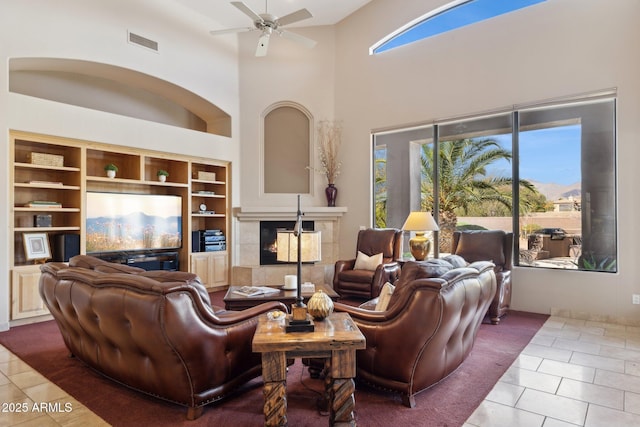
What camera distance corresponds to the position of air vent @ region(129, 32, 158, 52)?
560 centimetres

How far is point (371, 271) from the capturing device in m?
5.51

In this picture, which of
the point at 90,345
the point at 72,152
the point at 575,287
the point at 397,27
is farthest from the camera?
the point at 397,27

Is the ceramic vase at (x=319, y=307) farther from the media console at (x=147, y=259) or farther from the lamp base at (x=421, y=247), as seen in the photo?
the media console at (x=147, y=259)

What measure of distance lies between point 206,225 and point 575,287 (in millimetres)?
5895

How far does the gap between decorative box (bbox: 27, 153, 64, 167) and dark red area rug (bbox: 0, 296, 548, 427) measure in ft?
7.88

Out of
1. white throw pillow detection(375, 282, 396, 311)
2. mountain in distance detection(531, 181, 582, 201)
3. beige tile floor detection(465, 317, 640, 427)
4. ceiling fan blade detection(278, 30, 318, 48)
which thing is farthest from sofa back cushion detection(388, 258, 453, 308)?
ceiling fan blade detection(278, 30, 318, 48)

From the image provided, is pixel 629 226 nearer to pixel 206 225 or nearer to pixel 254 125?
pixel 254 125

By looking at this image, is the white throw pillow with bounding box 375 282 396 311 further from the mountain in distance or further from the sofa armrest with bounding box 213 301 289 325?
the mountain in distance

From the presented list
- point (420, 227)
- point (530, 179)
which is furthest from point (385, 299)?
point (530, 179)

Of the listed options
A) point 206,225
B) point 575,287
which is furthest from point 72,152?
point 575,287

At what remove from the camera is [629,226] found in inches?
171

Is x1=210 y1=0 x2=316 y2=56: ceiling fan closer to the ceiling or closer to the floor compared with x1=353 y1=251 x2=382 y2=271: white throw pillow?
closer to the ceiling

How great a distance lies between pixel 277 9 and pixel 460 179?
4240mm

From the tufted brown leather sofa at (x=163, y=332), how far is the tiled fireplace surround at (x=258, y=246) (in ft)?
12.8
